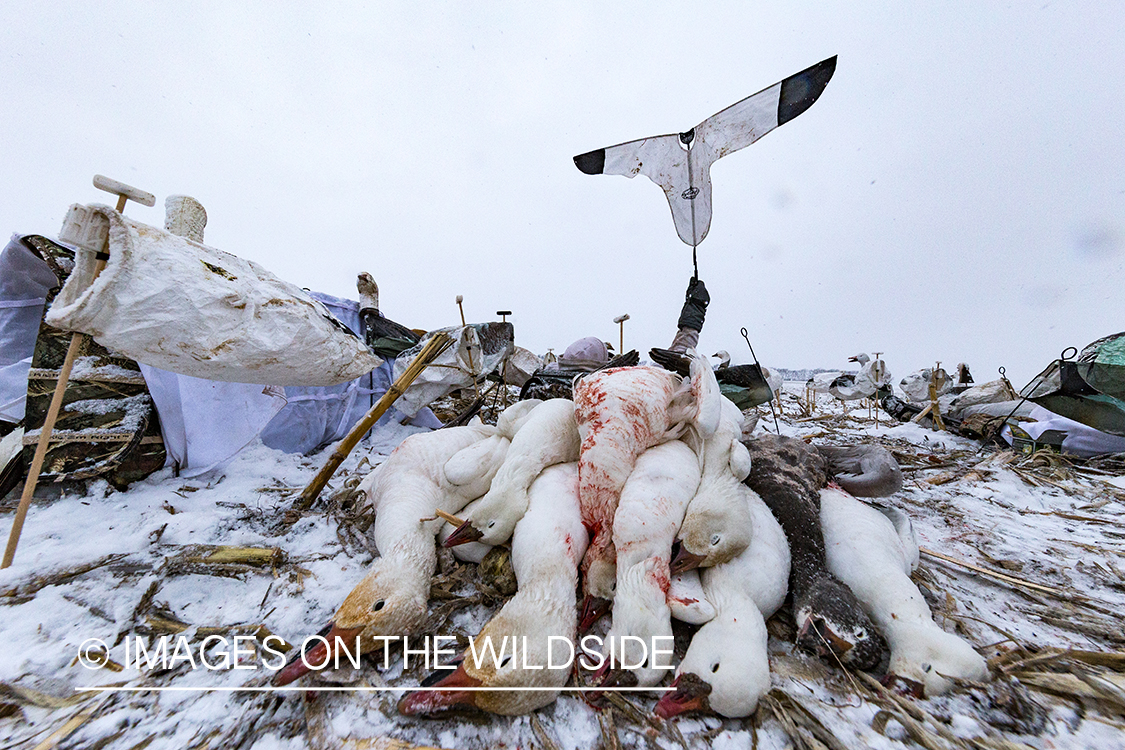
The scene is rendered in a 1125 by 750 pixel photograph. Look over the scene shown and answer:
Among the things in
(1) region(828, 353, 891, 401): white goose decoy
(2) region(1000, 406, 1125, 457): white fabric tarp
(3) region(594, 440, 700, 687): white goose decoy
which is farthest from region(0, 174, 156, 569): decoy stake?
(1) region(828, 353, 891, 401): white goose decoy

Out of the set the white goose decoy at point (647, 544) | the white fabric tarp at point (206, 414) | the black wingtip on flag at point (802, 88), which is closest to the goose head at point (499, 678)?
the white goose decoy at point (647, 544)

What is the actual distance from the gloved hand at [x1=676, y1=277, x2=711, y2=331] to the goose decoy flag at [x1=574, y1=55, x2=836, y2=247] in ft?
3.00

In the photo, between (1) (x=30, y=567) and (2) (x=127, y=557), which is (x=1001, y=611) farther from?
(1) (x=30, y=567)

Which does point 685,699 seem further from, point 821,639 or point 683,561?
point 821,639

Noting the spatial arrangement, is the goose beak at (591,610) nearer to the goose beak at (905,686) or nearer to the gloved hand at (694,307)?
the goose beak at (905,686)

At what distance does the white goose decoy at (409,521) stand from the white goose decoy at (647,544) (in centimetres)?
78

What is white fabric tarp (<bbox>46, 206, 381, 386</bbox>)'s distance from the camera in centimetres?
150

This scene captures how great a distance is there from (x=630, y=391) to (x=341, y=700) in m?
1.77

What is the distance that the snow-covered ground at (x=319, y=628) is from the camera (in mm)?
1141

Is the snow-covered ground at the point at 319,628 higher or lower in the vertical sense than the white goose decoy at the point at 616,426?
lower

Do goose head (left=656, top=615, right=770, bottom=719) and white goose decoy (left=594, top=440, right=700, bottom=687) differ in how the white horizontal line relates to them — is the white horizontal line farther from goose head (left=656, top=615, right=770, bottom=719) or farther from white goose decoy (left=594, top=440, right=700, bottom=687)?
white goose decoy (left=594, top=440, right=700, bottom=687)

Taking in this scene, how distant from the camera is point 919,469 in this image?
12.4 feet

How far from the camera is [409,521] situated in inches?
78.2

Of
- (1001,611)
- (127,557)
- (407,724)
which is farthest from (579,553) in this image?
(127,557)
